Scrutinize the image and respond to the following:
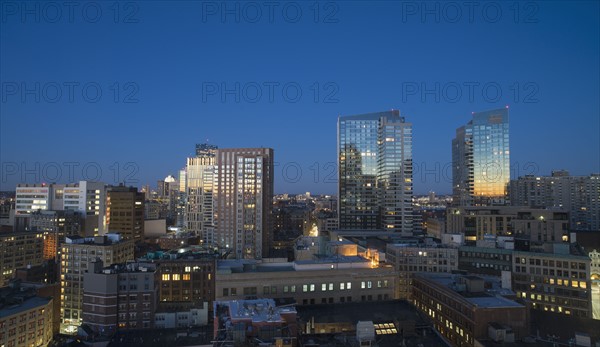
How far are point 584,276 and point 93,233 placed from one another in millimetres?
112765

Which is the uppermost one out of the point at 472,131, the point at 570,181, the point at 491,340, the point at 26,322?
the point at 472,131

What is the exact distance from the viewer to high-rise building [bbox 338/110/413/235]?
14625cm

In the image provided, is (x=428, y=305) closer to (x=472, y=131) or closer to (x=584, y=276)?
(x=584, y=276)

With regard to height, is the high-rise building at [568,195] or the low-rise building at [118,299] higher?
the high-rise building at [568,195]

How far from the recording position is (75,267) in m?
82.9

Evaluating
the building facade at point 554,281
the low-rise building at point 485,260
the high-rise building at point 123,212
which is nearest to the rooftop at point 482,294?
the building facade at point 554,281

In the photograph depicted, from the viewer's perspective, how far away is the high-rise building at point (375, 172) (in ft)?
480

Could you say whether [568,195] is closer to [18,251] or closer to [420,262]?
[420,262]

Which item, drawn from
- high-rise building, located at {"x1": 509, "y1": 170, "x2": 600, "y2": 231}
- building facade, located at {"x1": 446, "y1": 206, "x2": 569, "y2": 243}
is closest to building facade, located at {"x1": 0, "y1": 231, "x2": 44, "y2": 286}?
building facade, located at {"x1": 446, "y1": 206, "x2": 569, "y2": 243}

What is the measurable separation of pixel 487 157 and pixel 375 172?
1960 inches

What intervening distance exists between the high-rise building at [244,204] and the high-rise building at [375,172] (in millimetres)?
45186

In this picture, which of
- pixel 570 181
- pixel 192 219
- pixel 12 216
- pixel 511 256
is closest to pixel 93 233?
pixel 12 216

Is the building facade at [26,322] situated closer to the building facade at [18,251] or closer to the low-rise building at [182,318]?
the low-rise building at [182,318]

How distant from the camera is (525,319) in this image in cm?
4425
